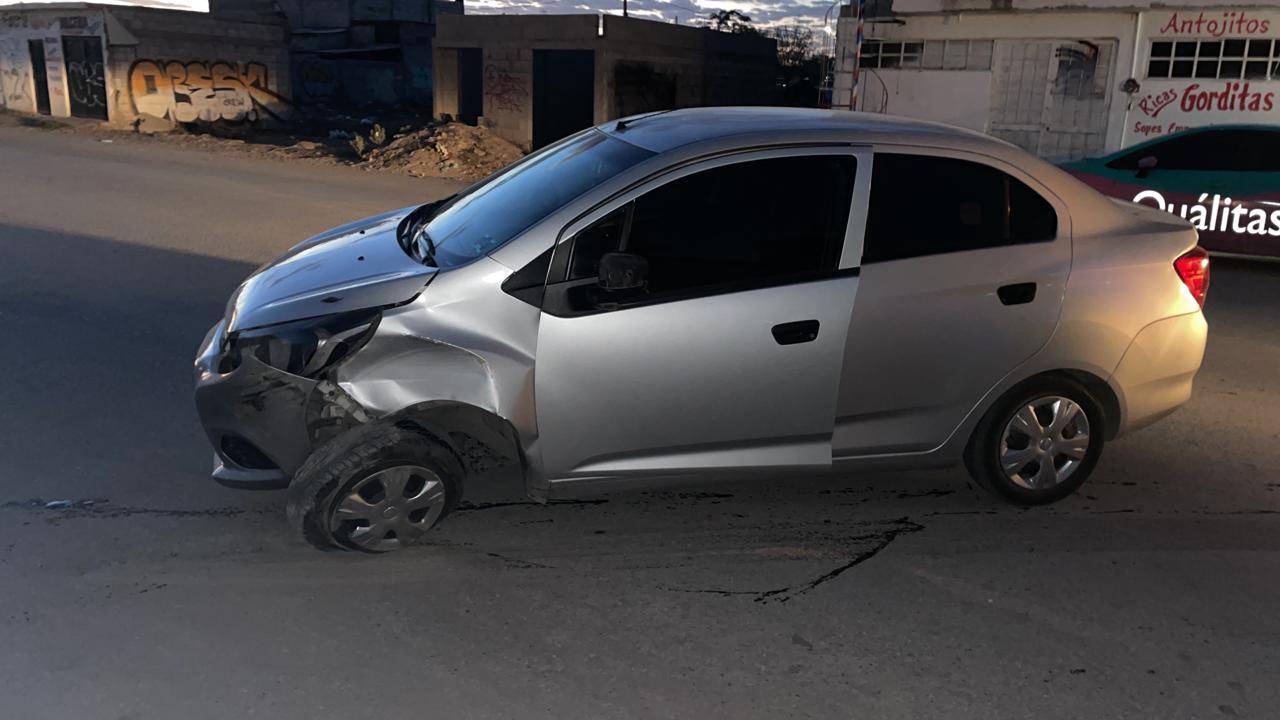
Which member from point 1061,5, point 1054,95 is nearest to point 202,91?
point 1054,95

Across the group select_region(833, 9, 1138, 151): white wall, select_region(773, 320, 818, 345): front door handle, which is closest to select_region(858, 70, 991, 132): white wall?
select_region(833, 9, 1138, 151): white wall

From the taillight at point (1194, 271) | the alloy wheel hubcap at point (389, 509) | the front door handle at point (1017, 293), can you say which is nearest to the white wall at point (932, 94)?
the taillight at point (1194, 271)

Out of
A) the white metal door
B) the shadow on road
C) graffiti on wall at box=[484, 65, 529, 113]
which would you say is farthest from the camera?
graffiti on wall at box=[484, 65, 529, 113]

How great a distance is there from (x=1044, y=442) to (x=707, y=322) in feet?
Result: 5.94

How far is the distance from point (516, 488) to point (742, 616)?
1.47m

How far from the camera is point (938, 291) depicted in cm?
425

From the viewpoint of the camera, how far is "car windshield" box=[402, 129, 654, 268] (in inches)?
166

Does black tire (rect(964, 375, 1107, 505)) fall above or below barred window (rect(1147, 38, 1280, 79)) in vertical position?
below

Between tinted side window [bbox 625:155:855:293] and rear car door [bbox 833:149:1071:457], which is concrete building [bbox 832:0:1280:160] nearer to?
rear car door [bbox 833:149:1071:457]

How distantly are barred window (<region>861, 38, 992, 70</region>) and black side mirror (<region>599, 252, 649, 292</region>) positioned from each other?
16153 millimetres

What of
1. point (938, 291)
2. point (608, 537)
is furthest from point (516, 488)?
point (938, 291)

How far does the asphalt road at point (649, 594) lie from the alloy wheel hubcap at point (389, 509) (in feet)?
0.35

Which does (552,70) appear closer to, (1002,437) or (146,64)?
(146,64)

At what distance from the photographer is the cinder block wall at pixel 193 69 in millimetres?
30016
